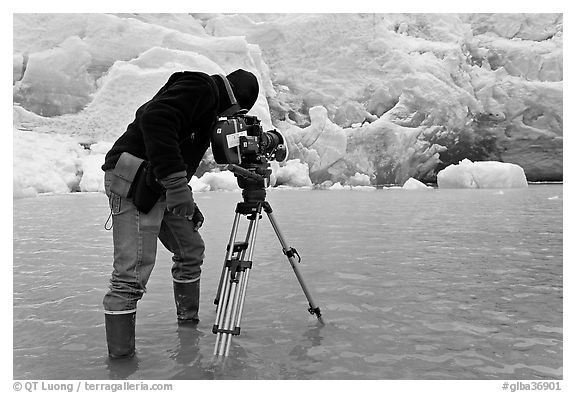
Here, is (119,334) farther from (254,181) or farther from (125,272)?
(254,181)

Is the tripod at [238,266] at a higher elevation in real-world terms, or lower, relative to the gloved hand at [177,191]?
lower

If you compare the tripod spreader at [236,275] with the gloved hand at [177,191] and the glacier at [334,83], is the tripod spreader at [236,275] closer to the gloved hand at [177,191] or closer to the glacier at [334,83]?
the gloved hand at [177,191]

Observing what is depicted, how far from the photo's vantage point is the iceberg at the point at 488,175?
664 inches

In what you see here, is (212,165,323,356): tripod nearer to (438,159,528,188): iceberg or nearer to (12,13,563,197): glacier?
(12,13,563,197): glacier

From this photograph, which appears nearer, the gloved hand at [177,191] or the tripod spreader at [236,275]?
the gloved hand at [177,191]

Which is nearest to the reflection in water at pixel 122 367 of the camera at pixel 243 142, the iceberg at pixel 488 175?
the camera at pixel 243 142

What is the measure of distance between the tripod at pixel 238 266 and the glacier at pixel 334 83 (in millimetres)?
12920

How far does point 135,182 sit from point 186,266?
597mm

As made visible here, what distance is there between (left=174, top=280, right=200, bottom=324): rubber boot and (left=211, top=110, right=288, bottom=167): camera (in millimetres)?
666

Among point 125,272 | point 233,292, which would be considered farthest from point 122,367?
point 233,292

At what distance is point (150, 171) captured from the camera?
5.85ft

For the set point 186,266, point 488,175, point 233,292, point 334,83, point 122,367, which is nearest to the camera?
point 122,367

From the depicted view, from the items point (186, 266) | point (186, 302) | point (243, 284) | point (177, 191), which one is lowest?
point (186, 302)

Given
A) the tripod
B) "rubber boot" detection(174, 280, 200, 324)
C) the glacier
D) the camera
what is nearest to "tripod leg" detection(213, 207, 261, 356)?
the tripod
